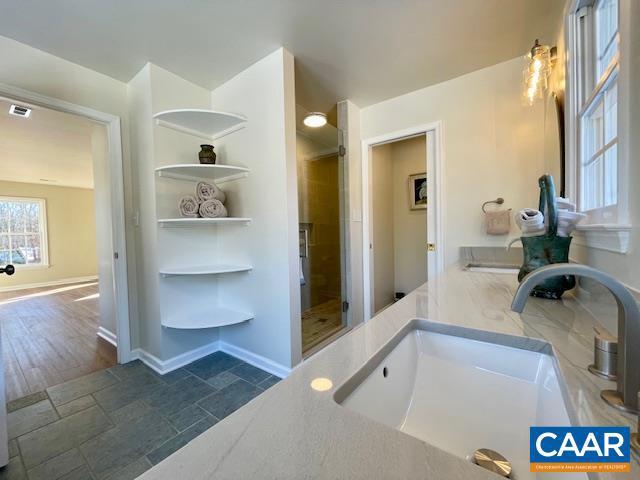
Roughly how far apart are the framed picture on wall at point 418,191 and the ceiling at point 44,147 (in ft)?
11.8

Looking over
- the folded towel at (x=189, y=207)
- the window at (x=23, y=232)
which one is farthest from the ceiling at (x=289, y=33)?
the window at (x=23, y=232)

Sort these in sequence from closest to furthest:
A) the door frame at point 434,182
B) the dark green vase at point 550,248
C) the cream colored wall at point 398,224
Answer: the dark green vase at point 550,248
the door frame at point 434,182
the cream colored wall at point 398,224

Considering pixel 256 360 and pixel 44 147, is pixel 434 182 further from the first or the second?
pixel 44 147

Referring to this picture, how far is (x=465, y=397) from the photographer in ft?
2.09

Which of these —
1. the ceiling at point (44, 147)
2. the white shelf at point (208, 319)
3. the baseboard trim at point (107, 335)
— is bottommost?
the baseboard trim at point (107, 335)

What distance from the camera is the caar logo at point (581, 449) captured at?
0.31m

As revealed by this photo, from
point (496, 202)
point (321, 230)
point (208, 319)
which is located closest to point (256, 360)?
point (208, 319)

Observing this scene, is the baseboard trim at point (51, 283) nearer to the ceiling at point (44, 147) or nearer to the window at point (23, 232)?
the window at point (23, 232)

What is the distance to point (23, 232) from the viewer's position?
581cm

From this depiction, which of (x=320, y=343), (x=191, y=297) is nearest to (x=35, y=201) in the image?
(x=191, y=297)

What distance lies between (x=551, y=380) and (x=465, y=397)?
0.61 feet

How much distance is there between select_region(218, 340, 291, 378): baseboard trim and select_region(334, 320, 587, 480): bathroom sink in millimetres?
1475

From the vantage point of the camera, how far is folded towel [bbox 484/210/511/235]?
2.10 metres

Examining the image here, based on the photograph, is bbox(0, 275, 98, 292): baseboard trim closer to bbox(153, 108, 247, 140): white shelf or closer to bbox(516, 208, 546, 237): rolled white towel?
bbox(153, 108, 247, 140): white shelf
